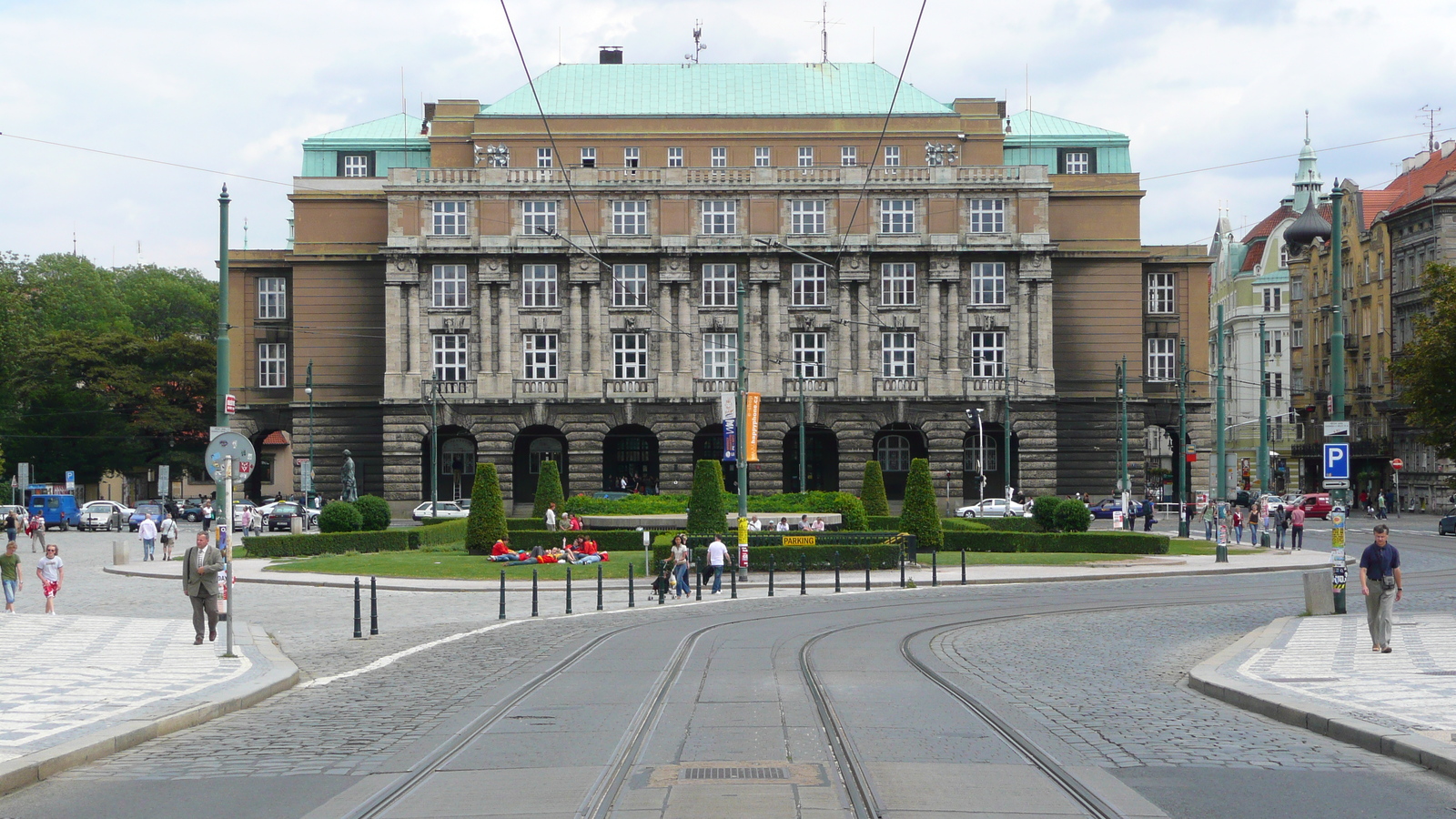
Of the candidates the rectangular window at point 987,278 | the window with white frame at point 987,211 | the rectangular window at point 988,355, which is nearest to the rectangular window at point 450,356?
the rectangular window at point 988,355

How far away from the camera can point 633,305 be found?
7306cm

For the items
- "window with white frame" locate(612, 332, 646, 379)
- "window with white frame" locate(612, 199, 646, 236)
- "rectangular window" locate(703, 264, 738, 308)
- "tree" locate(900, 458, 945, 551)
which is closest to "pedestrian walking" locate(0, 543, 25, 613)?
"tree" locate(900, 458, 945, 551)

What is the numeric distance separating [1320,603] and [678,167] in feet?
170

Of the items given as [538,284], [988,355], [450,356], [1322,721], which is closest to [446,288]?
[450,356]

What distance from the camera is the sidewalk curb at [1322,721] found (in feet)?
36.2

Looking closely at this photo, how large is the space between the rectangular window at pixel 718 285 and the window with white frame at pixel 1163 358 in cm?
2335

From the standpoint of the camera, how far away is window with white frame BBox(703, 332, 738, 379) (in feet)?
239

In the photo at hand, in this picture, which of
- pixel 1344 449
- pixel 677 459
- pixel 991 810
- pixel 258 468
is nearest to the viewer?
pixel 991 810

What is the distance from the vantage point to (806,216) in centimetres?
7238

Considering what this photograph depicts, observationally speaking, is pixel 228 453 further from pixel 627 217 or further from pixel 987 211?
pixel 987 211

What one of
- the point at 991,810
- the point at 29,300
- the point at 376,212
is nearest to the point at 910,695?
the point at 991,810

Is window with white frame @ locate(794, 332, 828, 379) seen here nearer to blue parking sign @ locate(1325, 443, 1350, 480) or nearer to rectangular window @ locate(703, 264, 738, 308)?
rectangular window @ locate(703, 264, 738, 308)

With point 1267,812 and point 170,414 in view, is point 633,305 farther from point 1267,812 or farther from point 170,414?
point 1267,812

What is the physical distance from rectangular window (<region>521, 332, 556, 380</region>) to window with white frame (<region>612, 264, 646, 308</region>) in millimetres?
3919
